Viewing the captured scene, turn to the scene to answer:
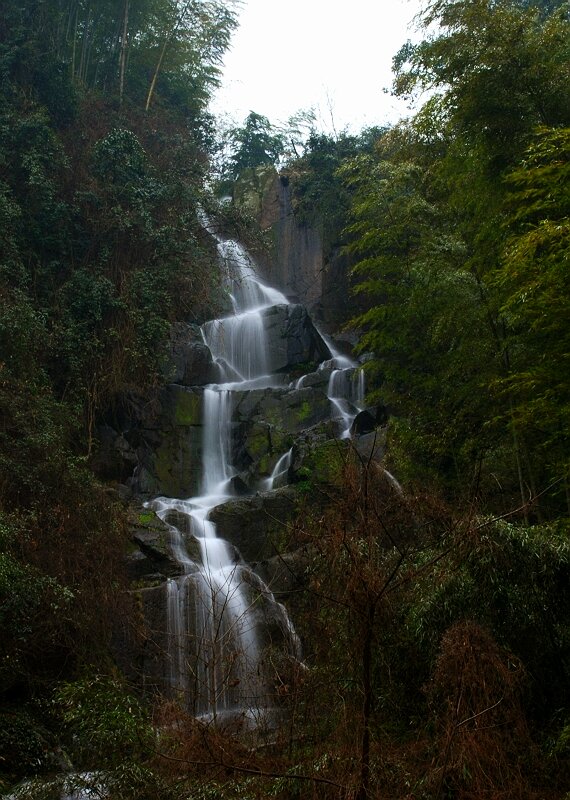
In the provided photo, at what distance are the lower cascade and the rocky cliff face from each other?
0.92 m

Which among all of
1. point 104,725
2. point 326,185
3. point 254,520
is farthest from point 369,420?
point 326,185

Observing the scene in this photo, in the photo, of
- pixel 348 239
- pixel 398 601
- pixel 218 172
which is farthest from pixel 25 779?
pixel 218 172

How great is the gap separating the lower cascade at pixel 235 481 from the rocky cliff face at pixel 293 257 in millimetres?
921

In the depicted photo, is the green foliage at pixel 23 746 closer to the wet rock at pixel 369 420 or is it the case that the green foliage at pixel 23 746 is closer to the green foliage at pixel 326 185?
the wet rock at pixel 369 420

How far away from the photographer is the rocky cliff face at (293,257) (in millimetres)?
22656

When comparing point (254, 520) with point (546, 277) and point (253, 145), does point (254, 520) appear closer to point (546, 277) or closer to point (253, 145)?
point (546, 277)

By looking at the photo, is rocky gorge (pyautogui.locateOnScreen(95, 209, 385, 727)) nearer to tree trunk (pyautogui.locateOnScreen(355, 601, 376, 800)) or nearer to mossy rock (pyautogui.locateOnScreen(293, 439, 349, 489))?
mossy rock (pyautogui.locateOnScreen(293, 439, 349, 489))

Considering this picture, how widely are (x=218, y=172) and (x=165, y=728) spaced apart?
24.3 m

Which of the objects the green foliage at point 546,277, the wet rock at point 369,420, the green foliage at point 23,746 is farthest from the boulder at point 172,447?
the green foliage at point 546,277

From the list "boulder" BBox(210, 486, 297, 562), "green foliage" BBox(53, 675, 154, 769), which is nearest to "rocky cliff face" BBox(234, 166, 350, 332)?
"boulder" BBox(210, 486, 297, 562)

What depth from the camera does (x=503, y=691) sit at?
4594 mm

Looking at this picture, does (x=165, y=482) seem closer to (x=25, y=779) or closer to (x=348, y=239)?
(x=25, y=779)

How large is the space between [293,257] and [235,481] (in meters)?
10.9

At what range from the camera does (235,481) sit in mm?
15719
